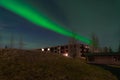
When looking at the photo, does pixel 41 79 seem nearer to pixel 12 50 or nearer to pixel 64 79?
pixel 64 79

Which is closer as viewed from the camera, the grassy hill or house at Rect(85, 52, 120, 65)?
the grassy hill

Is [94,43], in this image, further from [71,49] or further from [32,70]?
[32,70]

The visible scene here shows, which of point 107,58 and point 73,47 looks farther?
point 73,47

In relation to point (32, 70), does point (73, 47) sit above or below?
above

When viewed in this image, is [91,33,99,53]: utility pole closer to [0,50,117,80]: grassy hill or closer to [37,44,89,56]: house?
[37,44,89,56]: house

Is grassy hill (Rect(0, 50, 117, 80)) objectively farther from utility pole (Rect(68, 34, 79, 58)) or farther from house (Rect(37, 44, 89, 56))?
house (Rect(37, 44, 89, 56))

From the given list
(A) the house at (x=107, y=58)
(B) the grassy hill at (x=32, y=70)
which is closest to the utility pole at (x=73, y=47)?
(A) the house at (x=107, y=58)

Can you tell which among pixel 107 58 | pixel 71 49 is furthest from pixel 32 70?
pixel 71 49

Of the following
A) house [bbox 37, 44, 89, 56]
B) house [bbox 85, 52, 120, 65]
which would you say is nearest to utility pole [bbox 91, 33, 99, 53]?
house [bbox 37, 44, 89, 56]

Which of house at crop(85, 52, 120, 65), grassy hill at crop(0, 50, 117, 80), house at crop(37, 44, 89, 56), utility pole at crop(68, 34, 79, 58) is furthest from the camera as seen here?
house at crop(37, 44, 89, 56)

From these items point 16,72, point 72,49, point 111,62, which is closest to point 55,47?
point 72,49

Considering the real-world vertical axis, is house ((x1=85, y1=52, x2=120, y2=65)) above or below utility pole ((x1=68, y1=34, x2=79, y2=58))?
below

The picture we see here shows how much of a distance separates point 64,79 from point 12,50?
1525 centimetres

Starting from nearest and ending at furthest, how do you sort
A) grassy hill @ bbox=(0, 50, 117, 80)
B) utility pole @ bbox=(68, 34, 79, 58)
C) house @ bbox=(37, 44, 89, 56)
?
1. grassy hill @ bbox=(0, 50, 117, 80)
2. utility pole @ bbox=(68, 34, 79, 58)
3. house @ bbox=(37, 44, 89, 56)
